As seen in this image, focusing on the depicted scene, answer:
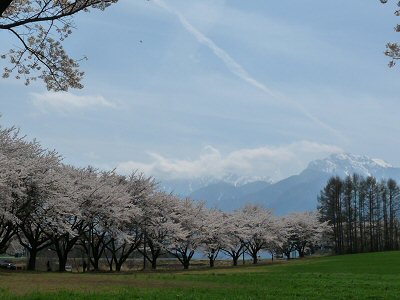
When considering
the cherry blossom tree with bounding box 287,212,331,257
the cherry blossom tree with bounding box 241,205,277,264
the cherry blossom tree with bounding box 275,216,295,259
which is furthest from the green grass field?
the cherry blossom tree with bounding box 287,212,331,257

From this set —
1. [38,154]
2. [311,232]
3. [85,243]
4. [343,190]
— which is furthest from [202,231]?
[343,190]

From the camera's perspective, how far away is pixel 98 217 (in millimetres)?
44156

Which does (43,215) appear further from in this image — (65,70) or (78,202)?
(65,70)

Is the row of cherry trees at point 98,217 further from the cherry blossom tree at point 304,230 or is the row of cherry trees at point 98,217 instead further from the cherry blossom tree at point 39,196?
the cherry blossom tree at point 304,230

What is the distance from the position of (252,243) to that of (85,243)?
3748 cm

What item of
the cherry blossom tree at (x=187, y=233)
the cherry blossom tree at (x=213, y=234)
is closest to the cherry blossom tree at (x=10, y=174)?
the cherry blossom tree at (x=187, y=233)

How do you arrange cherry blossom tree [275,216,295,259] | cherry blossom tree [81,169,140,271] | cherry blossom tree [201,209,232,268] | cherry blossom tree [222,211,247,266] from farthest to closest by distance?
cherry blossom tree [275,216,295,259] < cherry blossom tree [222,211,247,266] < cherry blossom tree [201,209,232,268] < cherry blossom tree [81,169,140,271]

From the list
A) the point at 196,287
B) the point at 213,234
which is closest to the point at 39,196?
the point at 196,287

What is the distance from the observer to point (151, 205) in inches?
2057

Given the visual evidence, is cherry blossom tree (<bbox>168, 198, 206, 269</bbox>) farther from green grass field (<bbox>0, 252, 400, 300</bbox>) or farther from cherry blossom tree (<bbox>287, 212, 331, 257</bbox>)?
cherry blossom tree (<bbox>287, 212, 331, 257</bbox>)

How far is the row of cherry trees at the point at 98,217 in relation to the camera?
114 feet

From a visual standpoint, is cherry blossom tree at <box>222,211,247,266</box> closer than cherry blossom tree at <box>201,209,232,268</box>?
No

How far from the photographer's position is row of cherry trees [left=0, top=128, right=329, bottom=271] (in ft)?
114

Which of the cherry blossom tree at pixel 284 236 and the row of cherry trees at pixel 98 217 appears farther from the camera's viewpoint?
the cherry blossom tree at pixel 284 236
